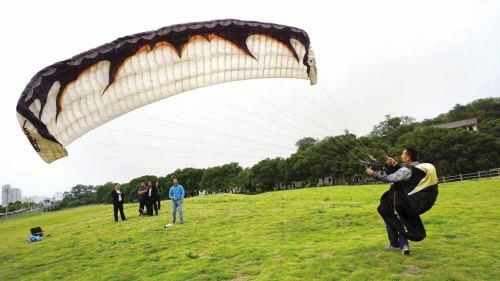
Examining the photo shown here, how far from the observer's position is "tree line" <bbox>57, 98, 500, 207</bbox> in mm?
48438

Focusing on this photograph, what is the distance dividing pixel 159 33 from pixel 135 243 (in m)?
6.38

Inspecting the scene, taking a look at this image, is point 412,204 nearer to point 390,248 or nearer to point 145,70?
point 390,248

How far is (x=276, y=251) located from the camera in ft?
26.6

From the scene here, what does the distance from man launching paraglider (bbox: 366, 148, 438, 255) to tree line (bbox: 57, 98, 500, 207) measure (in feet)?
57.0

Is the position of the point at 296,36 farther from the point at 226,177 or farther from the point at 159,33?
the point at 226,177

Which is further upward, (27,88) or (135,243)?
(27,88)

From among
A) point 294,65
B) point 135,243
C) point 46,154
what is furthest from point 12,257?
point 294,65

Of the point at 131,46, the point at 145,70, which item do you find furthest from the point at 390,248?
the point at 131,46

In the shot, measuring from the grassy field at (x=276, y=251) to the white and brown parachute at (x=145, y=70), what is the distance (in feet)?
11.4

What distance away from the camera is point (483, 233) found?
817 centimetres

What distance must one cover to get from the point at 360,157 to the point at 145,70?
140 feet

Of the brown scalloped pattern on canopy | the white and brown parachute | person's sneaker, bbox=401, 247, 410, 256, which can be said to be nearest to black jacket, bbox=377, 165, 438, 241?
person's sneaker, bbox=401, 247, 410, 256

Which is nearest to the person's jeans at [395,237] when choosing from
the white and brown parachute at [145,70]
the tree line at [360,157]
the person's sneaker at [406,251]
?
the person's sneaker at [406,251]

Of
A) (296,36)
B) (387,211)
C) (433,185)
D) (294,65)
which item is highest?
(296,36)
